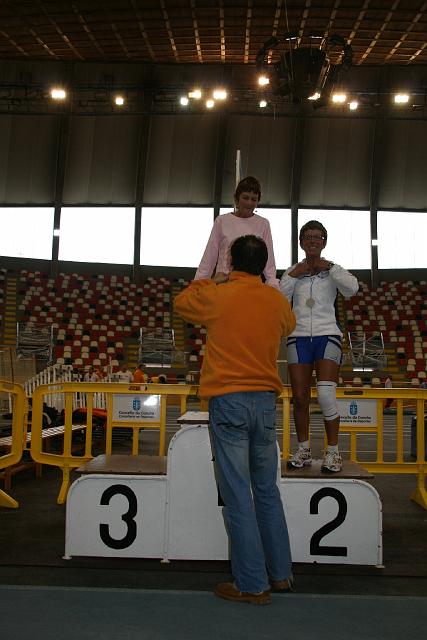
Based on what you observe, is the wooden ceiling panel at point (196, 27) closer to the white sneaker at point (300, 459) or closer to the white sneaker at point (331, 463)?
the white sneaker at point (300, 459)

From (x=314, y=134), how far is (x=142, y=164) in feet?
22.1

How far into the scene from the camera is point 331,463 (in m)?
3.83

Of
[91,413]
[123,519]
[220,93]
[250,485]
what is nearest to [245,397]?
[250,485]

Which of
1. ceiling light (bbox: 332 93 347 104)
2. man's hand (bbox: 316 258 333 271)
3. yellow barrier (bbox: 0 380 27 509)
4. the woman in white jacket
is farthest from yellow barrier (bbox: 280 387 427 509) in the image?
ceiling light (bbox: 332 93 347 104)

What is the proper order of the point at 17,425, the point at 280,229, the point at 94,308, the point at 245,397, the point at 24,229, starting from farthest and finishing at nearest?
1. the point at 280,229
2. the point at 24,229
3. the point at 94,308
4. the point at 17,425
5. the point at 245,397

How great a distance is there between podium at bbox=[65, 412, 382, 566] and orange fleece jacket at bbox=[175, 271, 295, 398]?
0.74 metres

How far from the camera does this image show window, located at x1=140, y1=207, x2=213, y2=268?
77.6 ft

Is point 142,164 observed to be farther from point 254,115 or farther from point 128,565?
point 128,565

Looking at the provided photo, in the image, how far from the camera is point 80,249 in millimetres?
23672

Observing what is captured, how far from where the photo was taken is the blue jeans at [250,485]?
2889 mm

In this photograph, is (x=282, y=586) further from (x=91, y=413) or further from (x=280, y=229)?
(x=280, y=229)

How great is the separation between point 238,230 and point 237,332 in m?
1.33

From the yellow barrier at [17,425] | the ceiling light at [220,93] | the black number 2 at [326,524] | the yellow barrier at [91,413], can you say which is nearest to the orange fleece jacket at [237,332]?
the black number 2 at [326,524]

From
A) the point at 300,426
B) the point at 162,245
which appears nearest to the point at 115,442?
the point at 300,426
